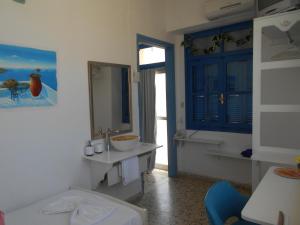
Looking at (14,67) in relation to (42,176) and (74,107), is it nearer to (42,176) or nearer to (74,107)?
(74,107)

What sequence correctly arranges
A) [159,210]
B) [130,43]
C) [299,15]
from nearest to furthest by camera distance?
[299,15], [159,210], [130,43]

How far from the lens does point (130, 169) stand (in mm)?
2633

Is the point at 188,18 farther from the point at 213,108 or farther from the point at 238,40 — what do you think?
the point at 213,108

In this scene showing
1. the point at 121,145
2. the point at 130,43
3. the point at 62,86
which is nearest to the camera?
the point at 62,86

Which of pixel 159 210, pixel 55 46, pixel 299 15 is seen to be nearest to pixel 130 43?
pixel 55 46

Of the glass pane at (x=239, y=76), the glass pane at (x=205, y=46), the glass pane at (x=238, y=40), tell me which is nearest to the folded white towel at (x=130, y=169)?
the glass pane at (x=239, y=76)

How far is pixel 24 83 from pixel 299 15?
250 centimetres

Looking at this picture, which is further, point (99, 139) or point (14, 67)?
point (99, 139)

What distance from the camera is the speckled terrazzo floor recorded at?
2.67 metres

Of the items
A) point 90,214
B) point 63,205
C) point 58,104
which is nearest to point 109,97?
point 58,104

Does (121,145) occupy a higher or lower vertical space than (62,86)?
lower

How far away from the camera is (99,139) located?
2.75 metres

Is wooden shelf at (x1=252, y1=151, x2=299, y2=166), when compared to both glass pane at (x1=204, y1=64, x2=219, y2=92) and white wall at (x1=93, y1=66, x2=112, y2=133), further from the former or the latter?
white wall at (x1=93, y1=66, x2=112, y2=133)

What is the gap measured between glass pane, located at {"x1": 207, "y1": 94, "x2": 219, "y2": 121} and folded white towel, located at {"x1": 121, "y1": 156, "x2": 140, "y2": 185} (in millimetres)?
1658
